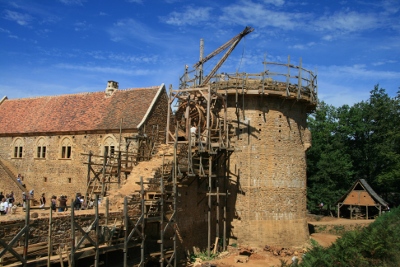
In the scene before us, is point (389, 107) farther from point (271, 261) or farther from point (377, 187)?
point (271, 261)

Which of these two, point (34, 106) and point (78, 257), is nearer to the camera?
point (78, 257)

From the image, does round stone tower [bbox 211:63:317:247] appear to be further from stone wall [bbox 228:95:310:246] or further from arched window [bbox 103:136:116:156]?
arched window [bbox 103:136:116:156]

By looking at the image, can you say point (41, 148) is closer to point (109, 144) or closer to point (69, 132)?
point (69, 132)

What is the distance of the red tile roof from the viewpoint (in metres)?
27.2

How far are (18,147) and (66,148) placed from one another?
4.89 meters

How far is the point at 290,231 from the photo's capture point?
2420 cm

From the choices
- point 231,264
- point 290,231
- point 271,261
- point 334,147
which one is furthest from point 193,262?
point 334,147

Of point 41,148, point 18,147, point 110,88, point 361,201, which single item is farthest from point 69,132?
point 361,201

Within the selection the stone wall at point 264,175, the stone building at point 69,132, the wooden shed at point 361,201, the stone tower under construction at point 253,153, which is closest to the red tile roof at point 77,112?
the stone building at point 69,132

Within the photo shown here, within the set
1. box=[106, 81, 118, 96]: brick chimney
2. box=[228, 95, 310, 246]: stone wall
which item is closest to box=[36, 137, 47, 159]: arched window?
box=[106, 81, 118, 96]: brick chimney

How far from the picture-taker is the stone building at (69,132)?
88.0ft

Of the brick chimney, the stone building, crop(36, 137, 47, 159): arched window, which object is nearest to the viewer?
the stone building

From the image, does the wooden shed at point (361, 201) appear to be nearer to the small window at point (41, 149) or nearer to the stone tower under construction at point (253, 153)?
the stone tower under construction at point (253, 153)

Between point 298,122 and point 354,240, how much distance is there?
9.51 meters
